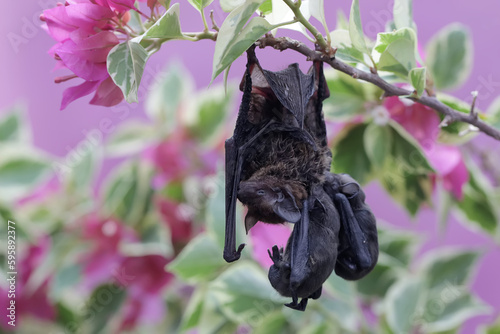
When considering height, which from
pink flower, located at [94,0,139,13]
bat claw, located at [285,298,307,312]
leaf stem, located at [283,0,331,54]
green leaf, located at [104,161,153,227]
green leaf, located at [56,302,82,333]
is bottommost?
green leaf, located at [56,302,82,333]

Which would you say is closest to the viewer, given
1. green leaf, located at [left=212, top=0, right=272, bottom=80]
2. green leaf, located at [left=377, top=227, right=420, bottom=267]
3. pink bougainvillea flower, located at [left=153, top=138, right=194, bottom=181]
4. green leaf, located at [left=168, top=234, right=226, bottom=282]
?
green leaf, located at [left=212, top=0, right=272, bottom=80]

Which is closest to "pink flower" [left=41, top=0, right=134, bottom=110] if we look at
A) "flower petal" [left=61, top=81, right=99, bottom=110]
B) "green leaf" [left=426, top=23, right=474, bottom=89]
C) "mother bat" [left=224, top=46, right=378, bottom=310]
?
"flower petal" [left=61, top=81, right=99, bottom=110]

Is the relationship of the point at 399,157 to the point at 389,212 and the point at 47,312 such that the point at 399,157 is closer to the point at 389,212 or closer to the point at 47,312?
the point at 47,312

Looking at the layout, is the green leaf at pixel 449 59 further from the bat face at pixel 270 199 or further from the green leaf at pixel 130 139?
the green leaf at pixel 130 139

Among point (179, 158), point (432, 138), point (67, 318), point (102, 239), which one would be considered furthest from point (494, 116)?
point (67, 318)

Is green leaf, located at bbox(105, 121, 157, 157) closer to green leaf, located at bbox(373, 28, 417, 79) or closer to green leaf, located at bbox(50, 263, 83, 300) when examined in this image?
green leaf, located at bbox(50, 263, 83, 300)
